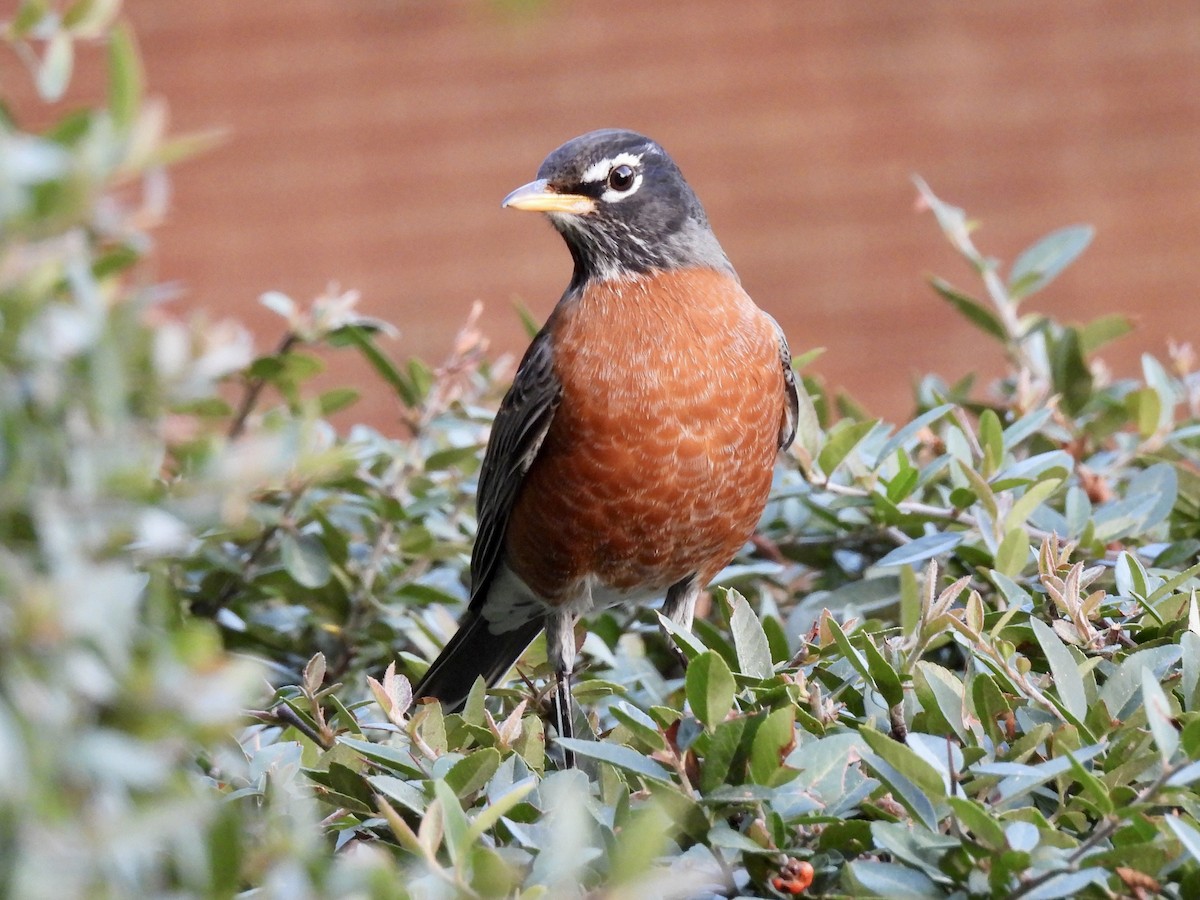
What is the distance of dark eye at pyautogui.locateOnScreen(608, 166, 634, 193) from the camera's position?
3582 mm

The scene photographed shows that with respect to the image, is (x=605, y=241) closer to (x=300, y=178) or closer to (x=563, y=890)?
(x=563, y=890)

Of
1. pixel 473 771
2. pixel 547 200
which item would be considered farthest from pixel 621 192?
pixel 473 771

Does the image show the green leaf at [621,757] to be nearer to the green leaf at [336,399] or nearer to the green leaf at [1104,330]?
the green leaf at [336,399]

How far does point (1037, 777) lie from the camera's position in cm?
165

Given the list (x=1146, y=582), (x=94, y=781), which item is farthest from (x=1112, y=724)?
(x=94, y=781)

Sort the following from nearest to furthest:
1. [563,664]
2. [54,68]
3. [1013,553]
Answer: [54,68] → [1013,553] → [563,664]

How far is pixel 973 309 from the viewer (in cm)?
338

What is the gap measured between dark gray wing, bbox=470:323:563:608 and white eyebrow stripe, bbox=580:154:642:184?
1.55ft

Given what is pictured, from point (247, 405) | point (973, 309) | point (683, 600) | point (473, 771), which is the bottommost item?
point (683, 600)

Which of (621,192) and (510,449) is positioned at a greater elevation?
(621,192)

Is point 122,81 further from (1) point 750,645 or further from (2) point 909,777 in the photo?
(1) point 750,645

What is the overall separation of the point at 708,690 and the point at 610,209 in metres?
2.03

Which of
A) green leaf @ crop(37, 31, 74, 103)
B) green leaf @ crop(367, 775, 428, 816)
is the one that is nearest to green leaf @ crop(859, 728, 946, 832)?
green leaf @ crop(367, 775, 428, 816)

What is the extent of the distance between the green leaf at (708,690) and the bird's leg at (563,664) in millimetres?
498
